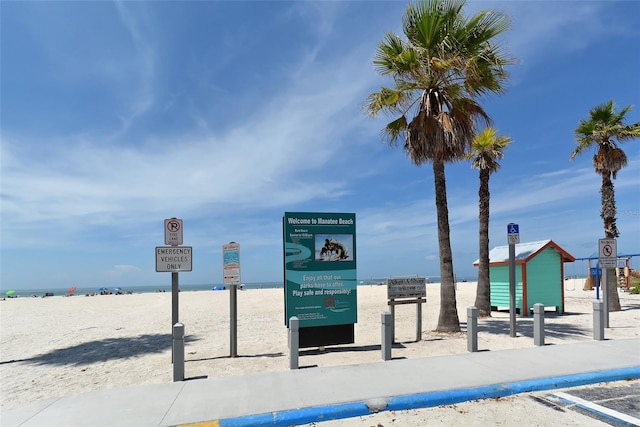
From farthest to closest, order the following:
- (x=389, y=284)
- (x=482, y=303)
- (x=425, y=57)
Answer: (x=482, y=303) → (x=425, y=57) → (x=389, y=284)

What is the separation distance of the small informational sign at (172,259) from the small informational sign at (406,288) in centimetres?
481

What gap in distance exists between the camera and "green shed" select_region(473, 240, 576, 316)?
49.1 ft

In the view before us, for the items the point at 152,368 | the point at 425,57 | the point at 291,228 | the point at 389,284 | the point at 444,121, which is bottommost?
the point at 152,368

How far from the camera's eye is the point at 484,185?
1506cm

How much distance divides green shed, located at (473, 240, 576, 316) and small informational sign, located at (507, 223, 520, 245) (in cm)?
497

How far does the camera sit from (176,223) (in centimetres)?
864

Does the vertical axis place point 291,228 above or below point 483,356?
above

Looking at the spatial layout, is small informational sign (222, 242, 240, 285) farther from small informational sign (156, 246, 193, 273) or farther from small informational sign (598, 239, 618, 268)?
small informational sign (598, 239, 618, 268)

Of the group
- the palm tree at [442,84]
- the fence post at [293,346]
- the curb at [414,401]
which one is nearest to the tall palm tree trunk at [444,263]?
the palm tree at [442,84]

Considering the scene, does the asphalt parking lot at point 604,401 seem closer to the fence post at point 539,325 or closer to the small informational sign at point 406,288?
the fence post at point 539,325

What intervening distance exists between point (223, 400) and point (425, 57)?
9.50 metres

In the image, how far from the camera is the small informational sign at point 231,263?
29.8ft

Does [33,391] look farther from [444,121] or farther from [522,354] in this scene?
[444,121]

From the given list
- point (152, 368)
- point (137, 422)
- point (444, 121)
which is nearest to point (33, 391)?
point (152, 368)
